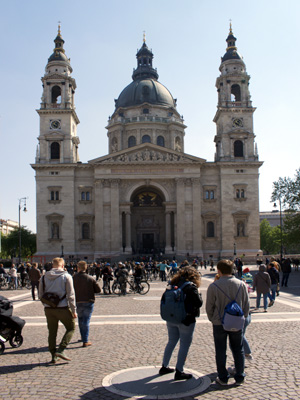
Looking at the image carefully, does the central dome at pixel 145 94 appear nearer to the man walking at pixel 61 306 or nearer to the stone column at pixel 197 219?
the stone column at pixel 197 219

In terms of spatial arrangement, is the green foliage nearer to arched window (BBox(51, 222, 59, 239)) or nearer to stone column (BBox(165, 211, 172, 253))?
arched window (BBox(51, 222, 59, 239))

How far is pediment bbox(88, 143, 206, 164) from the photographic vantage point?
58750 millimetres

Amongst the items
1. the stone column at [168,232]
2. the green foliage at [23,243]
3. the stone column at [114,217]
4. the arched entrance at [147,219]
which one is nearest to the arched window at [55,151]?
the stone column at [114,217]

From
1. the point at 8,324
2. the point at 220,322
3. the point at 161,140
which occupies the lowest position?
the point at 8,324

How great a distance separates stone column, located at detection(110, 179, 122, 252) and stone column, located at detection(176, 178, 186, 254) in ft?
25.4

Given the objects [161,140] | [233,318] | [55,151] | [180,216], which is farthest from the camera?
[161,140]

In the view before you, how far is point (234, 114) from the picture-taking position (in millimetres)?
61531

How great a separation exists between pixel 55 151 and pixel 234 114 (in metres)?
25.3

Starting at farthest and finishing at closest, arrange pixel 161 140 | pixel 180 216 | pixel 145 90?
pixel 145 90 < pixel 161 140 < pixel 180 216

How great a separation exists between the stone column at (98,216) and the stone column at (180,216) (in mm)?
9989

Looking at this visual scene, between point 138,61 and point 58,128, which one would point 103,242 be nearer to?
point 58,128

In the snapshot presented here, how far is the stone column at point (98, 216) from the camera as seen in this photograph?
57.5 m

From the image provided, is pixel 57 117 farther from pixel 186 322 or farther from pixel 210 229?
pixel 186 322

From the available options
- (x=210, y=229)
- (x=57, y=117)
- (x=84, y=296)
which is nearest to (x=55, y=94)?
(x=57, y=117)
